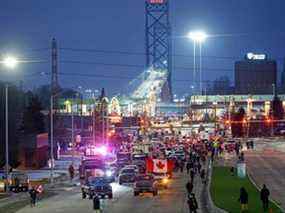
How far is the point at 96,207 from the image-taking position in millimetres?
36281

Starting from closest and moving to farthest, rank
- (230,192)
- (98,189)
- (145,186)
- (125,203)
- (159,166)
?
(125,203), (230,192), (98,189), (145,186), (159,166)

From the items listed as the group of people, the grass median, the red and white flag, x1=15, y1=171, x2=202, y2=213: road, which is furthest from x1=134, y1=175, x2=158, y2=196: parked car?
the red and white flag

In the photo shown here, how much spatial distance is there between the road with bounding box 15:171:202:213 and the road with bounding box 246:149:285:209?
186 inches

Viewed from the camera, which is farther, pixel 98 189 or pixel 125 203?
pixel 98 189

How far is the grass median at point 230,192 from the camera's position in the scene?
3669cm

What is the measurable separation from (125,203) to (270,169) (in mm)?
29383

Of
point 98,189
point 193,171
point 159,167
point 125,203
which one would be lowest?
point 125,203

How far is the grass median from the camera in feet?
120

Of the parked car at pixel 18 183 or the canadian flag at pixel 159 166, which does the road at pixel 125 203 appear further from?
the canadian flag at pixel 159 166

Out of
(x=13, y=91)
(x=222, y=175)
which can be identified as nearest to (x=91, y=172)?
(x=222, y=175)

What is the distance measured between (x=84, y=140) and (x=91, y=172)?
79.0m

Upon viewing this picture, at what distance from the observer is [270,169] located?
7056 centimetres

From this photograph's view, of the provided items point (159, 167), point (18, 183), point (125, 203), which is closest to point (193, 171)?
point (159, 167)

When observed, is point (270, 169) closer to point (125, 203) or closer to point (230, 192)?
point (230, 192)
